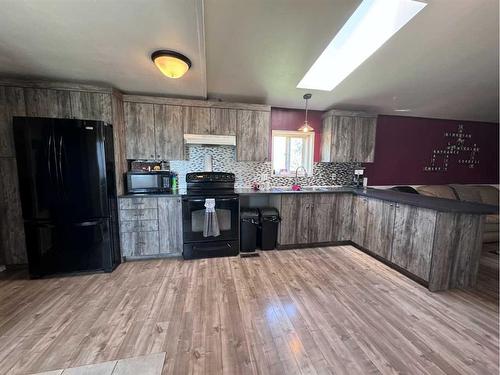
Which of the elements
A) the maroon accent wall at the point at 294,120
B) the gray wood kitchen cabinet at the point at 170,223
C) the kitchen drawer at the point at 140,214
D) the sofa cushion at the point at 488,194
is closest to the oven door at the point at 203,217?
the gray wood kitchen cabinet at the point at 170,223

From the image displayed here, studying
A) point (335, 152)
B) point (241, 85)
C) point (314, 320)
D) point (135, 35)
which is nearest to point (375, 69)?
point (335, 152)

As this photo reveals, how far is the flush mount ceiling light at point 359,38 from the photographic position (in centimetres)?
212

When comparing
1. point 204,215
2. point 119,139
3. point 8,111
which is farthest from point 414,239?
point 8,111

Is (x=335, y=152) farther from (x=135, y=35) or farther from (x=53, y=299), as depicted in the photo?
(x=53, y=299)

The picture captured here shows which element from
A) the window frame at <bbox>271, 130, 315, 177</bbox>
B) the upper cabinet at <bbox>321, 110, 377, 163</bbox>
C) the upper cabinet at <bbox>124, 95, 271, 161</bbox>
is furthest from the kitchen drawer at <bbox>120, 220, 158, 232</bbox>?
the upper cabinet at <bbox>321, 110, 377, 163</bbox>

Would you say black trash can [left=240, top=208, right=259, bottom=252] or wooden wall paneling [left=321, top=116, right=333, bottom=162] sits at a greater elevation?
wooden wall paneling [left=321, top=116, right=333, bottom=162]

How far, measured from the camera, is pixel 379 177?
4332 mm

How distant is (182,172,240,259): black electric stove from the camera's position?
3.00 meters

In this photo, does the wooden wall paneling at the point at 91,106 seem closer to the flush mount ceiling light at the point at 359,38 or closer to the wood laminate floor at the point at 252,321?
the wood laminate floor at the point at 252,321

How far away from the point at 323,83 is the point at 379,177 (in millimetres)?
2371

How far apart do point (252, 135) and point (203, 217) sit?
5.09 ft

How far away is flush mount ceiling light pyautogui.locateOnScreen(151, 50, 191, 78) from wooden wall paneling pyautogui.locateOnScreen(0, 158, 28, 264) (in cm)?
229

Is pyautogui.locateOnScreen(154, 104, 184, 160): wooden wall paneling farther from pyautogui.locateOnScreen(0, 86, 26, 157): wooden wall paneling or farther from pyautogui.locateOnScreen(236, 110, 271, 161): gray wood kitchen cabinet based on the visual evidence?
pyautogui.locateOnScreen(0, 86, 26, 157): wooden wall paneling

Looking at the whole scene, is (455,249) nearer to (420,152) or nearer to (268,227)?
(268,227)
